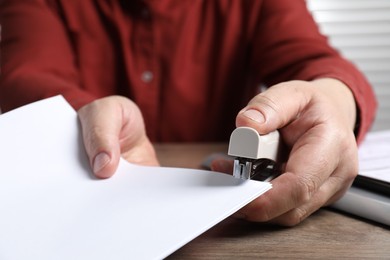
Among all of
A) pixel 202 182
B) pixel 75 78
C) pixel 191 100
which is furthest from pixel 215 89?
pixel 202 182

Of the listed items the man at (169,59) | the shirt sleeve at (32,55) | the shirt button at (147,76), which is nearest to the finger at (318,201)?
the man at (169,59)

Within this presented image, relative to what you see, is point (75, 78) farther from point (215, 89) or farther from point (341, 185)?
point (341, 185)

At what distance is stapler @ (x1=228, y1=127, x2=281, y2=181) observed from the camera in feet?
1.03

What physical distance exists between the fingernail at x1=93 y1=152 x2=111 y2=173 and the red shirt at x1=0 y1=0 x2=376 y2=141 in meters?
0.36

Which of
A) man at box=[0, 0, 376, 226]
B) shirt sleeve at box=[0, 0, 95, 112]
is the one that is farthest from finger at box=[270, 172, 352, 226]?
shirt sleeve at box=[0, 0, 95, 112]

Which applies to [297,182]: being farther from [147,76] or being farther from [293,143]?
[147,76]

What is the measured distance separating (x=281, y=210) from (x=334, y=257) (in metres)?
0.05

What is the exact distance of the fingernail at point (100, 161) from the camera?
0.38 metres

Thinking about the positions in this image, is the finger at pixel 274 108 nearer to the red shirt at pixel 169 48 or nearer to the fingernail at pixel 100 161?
the fingernail at pixel 100 161

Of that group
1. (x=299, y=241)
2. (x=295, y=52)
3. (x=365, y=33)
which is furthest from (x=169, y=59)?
(x=365, y=33)

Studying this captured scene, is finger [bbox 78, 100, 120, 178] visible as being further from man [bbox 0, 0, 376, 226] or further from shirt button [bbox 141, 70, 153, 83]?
shirt button [bbox 141, 70, 153, 83]

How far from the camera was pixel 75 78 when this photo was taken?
74cm

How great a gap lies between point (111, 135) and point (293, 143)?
0.16m

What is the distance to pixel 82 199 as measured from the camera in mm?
352
